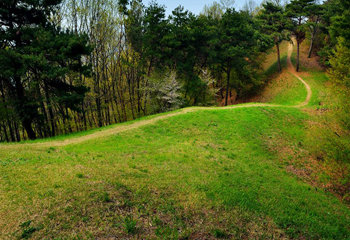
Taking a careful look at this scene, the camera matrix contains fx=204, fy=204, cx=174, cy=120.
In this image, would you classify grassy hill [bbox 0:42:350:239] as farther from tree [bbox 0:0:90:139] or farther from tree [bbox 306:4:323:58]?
tree [bbox 306:4:323:58]

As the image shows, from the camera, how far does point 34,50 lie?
49.6ft

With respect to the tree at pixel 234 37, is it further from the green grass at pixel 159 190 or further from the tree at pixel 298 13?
the green grass at pixel 159 190

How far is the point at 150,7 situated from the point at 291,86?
27755 millimetres

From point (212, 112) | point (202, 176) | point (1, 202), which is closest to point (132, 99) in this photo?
point (212, 112)

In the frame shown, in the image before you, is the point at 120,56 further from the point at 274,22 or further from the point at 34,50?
the point at 274,22

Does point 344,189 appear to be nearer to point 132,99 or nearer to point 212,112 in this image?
point 212,112

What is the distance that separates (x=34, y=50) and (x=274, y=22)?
128 feet

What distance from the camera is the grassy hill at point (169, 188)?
234 inches

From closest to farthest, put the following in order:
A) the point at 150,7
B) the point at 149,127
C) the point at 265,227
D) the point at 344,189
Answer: the point at 265,227 < the point at 344,189 < the point at 149,127 < the point at 150,7

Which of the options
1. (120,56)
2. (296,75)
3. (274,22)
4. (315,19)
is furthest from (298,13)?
(120,56)

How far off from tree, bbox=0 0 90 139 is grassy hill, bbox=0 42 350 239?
15.0 ft

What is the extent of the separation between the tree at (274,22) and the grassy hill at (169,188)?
26786mm

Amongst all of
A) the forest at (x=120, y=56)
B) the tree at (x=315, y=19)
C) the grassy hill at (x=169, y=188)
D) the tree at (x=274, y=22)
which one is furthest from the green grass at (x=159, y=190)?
the tree at (x=315, y=19)

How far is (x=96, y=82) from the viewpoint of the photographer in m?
27.5
